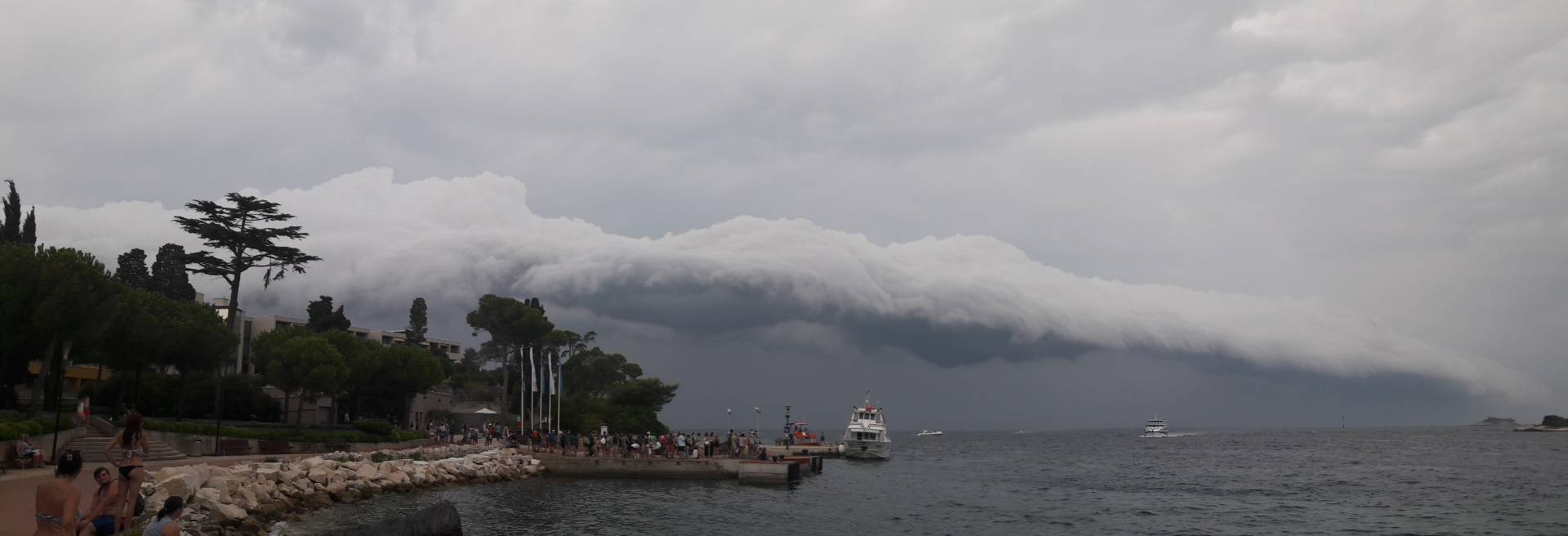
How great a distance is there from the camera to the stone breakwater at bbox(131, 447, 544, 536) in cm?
2619

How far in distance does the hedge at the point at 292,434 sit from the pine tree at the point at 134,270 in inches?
1410

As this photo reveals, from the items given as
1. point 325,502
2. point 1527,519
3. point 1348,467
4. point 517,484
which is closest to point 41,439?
point 325,502

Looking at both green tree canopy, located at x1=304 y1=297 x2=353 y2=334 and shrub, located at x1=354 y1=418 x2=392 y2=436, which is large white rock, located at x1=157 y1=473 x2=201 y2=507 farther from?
green tree canopy, located at x1=304 y1=297 x2=353 y2=334

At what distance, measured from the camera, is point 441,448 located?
53.8 metres

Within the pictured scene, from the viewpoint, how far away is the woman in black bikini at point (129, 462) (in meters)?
14.8

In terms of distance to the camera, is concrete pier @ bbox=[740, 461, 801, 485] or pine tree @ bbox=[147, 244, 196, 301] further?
pine tree @ bbox=[147, 244, 196, 301]

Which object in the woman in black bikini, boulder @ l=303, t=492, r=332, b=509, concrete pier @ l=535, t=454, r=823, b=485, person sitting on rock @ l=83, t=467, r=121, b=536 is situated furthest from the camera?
concrete pier @ l=535, t=454, r=823, b=485

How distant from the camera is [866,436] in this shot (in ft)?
305

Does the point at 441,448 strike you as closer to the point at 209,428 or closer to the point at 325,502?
the point at 209,428

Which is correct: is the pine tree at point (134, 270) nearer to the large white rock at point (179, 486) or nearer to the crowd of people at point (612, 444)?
the crowd of people at point (612, 444)

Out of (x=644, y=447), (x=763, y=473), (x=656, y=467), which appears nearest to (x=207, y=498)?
(x=656, y=467)

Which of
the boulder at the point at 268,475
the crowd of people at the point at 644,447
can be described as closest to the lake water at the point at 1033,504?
the boulder at the point at 268,475

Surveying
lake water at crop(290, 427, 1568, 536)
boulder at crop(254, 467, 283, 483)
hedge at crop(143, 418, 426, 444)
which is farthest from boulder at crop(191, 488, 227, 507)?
hedge at crop(143, 418, 426, 444)

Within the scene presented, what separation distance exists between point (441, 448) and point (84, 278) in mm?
19200
